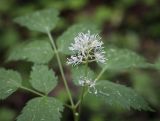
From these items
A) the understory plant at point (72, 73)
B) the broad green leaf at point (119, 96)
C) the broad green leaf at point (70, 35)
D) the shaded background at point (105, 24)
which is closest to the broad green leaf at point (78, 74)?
the understory plant at point (72, 73)

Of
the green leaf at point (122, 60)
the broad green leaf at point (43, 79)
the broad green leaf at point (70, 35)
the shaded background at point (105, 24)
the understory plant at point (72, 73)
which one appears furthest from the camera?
the shaded background at point (105, 24)

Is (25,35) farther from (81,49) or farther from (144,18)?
(81,49)

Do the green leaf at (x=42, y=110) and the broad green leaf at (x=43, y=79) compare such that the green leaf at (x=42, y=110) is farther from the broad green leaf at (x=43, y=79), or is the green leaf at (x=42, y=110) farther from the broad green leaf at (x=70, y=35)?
the broad green leaf at (x=70, y=35)

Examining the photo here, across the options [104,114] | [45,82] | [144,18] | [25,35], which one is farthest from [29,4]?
[45,82]

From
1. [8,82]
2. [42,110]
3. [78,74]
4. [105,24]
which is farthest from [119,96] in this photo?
[105,24]

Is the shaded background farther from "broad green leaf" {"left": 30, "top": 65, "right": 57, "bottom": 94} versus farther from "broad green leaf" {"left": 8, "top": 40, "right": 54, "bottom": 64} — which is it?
"broad green leaf" {"left": 30, "top": 65, "right": 57, "bottom": 94}

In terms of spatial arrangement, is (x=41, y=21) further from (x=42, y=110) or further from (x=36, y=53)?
(x=42, y=110)
